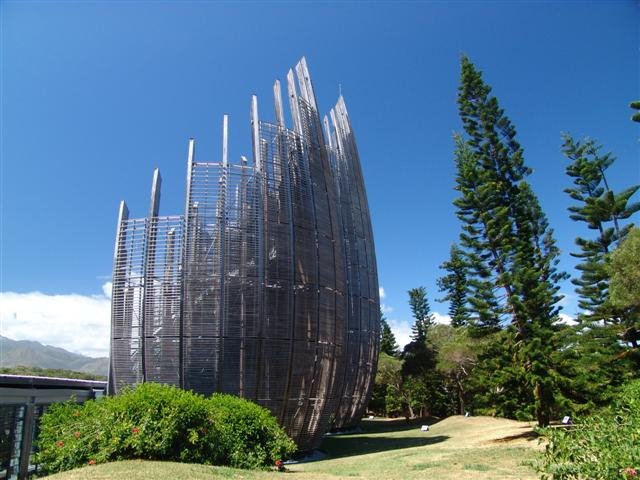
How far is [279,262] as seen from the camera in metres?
12.4

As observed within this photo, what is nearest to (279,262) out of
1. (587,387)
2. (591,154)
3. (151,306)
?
(151,306)

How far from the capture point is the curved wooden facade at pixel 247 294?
11445 millimetres

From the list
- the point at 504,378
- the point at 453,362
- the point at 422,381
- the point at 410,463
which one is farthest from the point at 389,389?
the point at 410,463

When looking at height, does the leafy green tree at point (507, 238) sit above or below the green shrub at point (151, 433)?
above

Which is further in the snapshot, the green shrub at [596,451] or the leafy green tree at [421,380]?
the leafy green tree at [421,380]

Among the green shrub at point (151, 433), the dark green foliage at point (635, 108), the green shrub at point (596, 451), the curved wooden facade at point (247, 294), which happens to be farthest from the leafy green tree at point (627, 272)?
the green shrub at point (151, 433)

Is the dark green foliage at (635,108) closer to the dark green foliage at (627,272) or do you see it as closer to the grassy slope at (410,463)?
the dark green foliage at (627,272)

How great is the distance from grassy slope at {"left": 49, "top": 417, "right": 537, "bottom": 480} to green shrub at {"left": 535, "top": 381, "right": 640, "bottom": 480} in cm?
40

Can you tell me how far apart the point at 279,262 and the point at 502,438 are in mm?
10084

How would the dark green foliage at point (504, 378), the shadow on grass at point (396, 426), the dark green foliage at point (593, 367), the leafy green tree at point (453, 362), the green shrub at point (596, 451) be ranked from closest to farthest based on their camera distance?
the green shrub at point (596, 451) < the dark green foliage at point (593, 367) < the dark green foliage at point (504, 378) < the shadow on grass at point (396, 426) < the leafy green tree at point (453, 362)

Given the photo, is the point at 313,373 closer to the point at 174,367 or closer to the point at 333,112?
the point at 174,367

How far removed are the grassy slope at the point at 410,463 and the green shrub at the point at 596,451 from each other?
401mm

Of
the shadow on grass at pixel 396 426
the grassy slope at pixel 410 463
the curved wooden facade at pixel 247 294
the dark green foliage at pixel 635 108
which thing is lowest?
the shadow on grass at pixel 396 426

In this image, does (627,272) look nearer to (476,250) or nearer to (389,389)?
(476,250)
